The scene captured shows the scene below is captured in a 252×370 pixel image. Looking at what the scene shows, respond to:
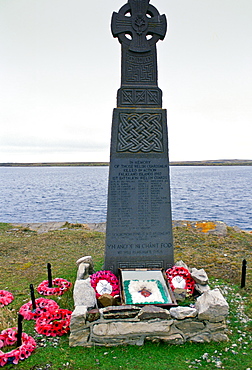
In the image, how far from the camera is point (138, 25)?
6.98 m

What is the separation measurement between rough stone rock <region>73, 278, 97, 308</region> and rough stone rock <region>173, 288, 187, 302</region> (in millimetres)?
1649

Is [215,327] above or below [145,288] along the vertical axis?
below

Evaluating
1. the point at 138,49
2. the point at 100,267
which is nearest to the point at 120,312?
the point at 100,267

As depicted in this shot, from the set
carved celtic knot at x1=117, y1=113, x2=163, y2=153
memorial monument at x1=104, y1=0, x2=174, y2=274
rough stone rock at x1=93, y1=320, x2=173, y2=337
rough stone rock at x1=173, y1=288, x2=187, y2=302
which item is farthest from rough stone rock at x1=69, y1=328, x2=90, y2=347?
carved celtic knot at x1=117, y1=113, x2=163, y2=153

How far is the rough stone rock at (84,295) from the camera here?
510 centimetres

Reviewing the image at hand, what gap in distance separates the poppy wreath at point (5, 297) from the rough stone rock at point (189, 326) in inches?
135

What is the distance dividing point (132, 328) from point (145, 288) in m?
1.27

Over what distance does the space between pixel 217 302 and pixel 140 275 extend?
6.79ft

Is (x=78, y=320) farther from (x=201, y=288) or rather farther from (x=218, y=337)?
(x=201, y=288)

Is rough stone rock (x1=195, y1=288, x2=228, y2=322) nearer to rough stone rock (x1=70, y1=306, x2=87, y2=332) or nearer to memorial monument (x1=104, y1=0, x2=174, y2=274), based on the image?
rough stone rock (x1=70, y1=306, x2=87, y2=332)

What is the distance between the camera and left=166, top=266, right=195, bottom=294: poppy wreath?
6164 millimetres

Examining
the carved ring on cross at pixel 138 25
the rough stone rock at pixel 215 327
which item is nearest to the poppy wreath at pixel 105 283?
the rough stone rock at pixel 215 327

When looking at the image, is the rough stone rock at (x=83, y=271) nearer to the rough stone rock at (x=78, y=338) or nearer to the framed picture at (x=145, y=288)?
the framed picture at (x=145, y=288)

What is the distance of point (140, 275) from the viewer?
6453 mm
